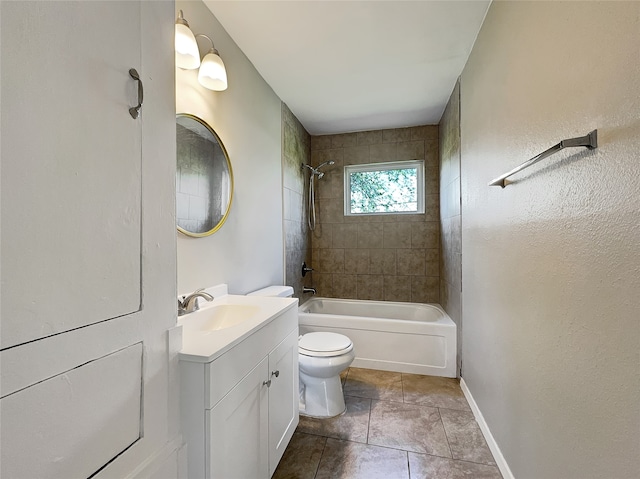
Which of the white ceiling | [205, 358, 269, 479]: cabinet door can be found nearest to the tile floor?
[205, 358, 269, 479]: cabinet door

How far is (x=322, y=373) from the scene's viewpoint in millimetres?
1826

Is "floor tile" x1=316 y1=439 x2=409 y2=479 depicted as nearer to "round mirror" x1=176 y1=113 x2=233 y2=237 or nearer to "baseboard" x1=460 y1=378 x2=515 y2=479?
"baseboard" x1=460 y1=378 x2=515 y2=479

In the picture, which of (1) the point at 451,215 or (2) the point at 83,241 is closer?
(2) the point at 83,241

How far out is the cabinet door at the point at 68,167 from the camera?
1.66 feet

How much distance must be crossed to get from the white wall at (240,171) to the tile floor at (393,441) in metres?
1.03

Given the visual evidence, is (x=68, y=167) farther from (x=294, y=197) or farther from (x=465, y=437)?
(x=294, y=197)

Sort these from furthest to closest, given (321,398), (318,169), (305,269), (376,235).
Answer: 1. (318,169)
2. (376,235)
3. (305,269)
4. (321,398)

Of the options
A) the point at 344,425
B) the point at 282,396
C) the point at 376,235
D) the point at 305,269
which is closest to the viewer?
the point at 282,396

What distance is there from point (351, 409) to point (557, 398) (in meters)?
1.29

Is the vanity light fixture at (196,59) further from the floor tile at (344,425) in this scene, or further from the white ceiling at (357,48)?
the floor tile at (344,425)

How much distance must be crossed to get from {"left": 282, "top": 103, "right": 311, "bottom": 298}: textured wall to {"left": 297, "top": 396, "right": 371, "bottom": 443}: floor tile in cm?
122

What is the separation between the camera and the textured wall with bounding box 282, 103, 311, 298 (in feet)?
8.99

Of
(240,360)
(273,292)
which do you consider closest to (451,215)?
(273,292)

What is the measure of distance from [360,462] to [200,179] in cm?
172
